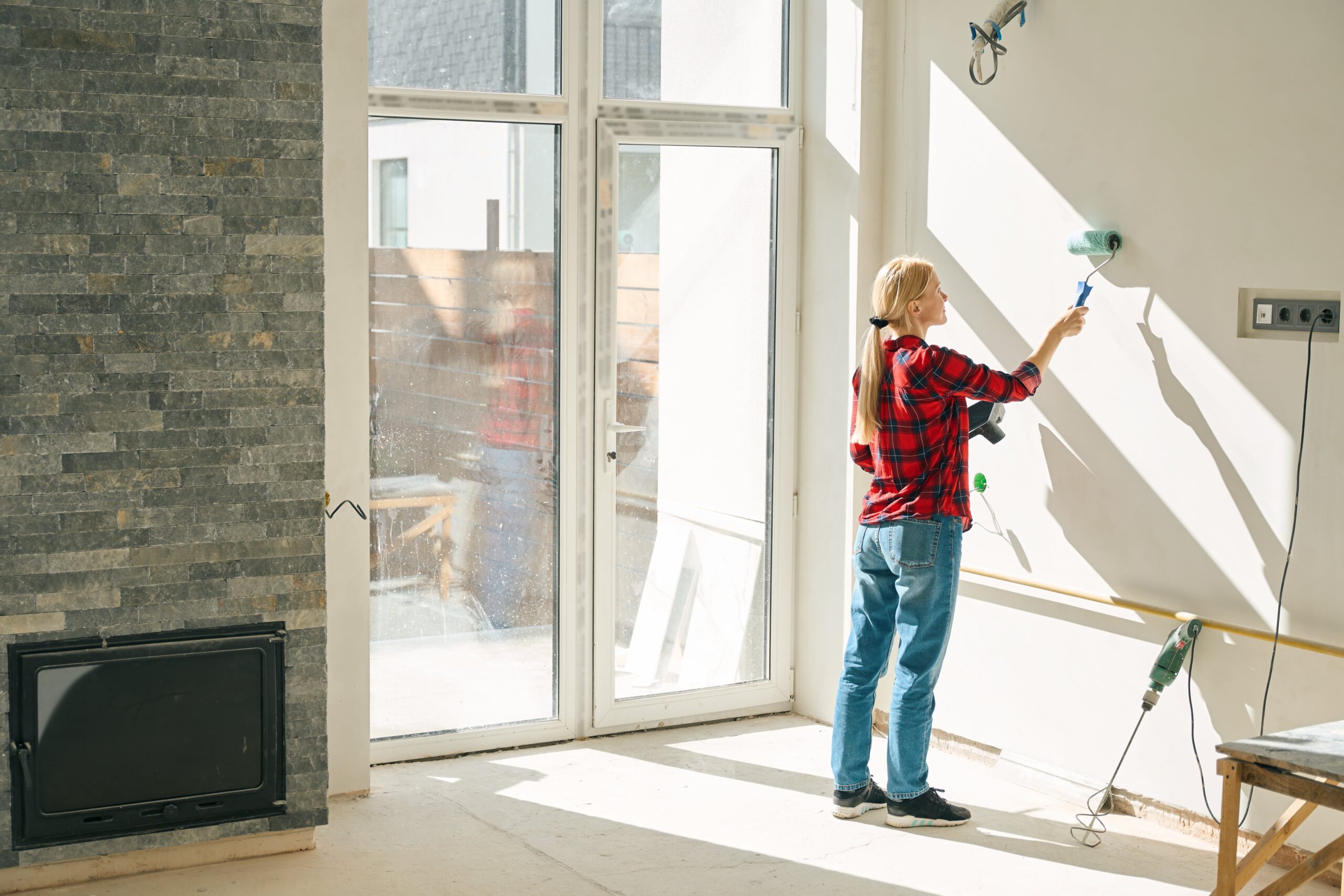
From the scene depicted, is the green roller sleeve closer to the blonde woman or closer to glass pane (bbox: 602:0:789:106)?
the blonde woman

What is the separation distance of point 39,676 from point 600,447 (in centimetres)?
185

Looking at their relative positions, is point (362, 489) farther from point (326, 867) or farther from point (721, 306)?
point (721, 306)

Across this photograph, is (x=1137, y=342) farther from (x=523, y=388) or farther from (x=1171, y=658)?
(x=523, y=388)

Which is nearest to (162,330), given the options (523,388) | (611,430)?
(523,388)

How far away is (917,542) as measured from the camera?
3.40 m

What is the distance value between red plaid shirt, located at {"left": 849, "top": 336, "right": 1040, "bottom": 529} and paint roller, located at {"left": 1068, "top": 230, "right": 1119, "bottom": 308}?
0.32 meters

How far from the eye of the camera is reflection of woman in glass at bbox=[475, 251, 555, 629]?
4074 mm

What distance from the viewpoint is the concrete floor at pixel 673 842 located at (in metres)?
3.13

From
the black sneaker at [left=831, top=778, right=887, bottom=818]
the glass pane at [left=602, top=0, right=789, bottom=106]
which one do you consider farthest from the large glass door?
the black sneaker at [left=831, top=778, right=887, bottom=818]

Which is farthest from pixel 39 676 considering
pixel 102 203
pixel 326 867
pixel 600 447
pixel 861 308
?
pixel 861 308

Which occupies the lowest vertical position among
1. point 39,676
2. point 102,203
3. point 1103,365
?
point 39,676

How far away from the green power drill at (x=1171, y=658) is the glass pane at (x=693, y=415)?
1.55 metres

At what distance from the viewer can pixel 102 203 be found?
2.95 meters

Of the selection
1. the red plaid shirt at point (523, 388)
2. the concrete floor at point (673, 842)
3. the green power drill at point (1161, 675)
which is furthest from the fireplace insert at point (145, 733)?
the green power drill at point (1161, 675)
